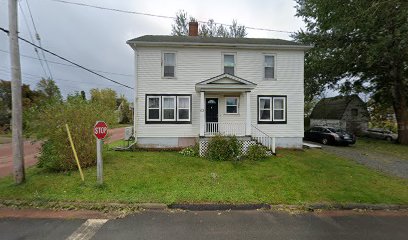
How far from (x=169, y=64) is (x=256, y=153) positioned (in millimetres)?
7343

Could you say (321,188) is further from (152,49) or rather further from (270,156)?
(152,49)

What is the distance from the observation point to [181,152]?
44.4 feet

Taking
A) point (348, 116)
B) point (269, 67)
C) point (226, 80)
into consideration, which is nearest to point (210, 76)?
point (226, 80)

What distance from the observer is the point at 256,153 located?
11945 millimetres

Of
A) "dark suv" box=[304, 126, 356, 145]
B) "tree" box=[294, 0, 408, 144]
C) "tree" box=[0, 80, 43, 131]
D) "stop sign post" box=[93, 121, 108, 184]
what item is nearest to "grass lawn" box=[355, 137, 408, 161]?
"dark suv" box=[304, 126, 356, 145]

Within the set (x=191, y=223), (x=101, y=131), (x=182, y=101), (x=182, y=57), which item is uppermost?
(x=182, y=57)

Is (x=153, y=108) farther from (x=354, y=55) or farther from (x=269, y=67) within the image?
(x=354, y=55)

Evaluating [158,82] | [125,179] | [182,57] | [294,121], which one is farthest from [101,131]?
[294,121]

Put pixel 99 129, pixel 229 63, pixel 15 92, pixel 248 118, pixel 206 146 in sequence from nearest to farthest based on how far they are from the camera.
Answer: pixel 99 129
pixel 15 92
pixel 206 146
pixel 248 118
pixel 229 63

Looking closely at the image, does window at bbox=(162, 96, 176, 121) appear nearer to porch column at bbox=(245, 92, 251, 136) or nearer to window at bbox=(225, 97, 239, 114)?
window at bbox=(225, 97, 239, 114)

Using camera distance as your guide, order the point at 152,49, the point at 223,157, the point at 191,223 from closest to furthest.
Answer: the point at 191,223 → the point at 223,157 → the point at 152,49

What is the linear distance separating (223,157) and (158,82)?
20.1 ft

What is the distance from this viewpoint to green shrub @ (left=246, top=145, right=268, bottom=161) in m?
11.9

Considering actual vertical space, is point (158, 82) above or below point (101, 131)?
above
